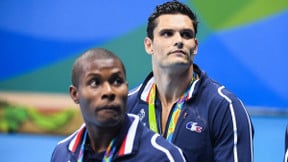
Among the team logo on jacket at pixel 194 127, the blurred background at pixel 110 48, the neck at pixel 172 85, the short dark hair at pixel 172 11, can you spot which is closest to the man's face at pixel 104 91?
the team logo on jacket at pixel 194 127

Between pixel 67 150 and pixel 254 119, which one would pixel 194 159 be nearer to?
pixel 67 150

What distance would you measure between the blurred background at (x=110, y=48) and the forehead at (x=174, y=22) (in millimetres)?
2068

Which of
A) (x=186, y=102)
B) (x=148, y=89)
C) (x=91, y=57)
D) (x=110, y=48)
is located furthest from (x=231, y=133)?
(x=110, y=48)

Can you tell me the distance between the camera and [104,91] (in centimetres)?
190

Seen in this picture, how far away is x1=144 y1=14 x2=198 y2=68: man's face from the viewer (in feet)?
9.07

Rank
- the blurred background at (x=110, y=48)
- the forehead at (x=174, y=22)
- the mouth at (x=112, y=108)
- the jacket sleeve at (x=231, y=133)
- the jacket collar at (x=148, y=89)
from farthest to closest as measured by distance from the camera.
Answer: the blurred background at (x=110, y=48) → the forehead at (x=174, y=22) → the jacket collar at (x=148, y=89) → the jacket sleeve at (x=231, y=133) → the mouth at (x=112, y=108)

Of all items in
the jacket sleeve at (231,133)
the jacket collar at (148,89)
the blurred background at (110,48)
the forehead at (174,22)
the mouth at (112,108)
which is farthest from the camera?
the blurred background at (110,48)

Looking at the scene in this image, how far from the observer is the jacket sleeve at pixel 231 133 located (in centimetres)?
Result: 259

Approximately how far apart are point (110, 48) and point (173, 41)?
248cm

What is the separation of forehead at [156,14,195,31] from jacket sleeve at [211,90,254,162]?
43 centimetres

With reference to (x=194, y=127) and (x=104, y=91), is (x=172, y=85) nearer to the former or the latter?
(x=194, y=127)

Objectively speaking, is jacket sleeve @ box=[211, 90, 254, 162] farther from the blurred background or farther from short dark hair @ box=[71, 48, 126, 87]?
the blurred background

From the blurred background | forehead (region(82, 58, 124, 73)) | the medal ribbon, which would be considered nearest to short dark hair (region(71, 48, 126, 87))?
forehead (region(82, 58, 124, 73))

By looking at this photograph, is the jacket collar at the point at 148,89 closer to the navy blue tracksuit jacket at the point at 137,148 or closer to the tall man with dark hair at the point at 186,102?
the tall man with dark hair at the point at 186,102
